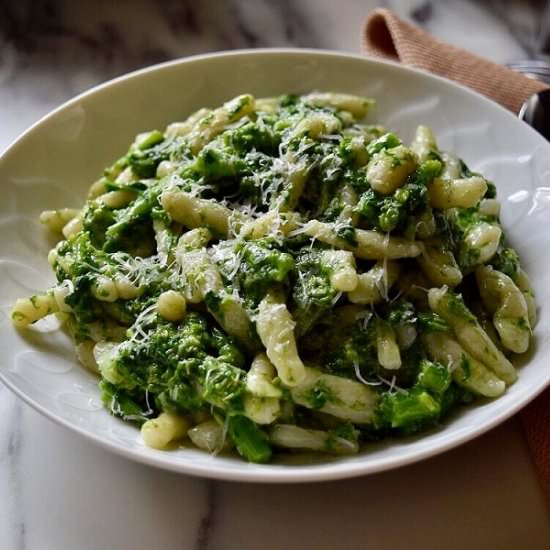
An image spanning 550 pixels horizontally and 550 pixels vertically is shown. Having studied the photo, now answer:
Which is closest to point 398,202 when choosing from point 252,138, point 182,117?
point 252,138

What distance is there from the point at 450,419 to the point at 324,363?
0.30m

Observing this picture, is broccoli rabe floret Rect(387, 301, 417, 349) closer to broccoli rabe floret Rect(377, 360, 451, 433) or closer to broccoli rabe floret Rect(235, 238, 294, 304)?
broccoli rabe floret Rect(377, 360, 451, 433)

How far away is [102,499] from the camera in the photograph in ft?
5.72

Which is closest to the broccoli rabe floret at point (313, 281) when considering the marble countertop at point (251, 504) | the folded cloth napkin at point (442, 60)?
the marble countertop at point (251, 504)

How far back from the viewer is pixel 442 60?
2873 mm

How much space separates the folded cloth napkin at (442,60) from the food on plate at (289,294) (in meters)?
0.74

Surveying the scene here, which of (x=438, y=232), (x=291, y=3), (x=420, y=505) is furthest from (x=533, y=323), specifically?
(x=291, y=3)

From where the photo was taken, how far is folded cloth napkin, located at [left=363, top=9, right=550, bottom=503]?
9.04 feet

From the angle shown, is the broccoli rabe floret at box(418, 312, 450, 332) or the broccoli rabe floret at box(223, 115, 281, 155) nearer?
the broccoli rabe floret at box(418, 312, 450, 332)

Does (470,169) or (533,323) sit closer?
(533,323)

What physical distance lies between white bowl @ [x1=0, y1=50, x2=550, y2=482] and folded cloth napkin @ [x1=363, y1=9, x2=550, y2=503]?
0.96ft

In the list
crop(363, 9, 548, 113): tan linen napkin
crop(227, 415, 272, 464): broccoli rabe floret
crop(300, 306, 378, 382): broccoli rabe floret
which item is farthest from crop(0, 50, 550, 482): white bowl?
crop(363, 9, 548, 113): tan linen napkin

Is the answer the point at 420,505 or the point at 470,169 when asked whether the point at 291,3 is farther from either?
the point at 420,505

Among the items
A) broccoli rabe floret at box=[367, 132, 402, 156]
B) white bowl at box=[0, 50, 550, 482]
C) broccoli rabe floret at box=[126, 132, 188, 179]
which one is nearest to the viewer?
white bowl at box=[0, 50, 550, 482]
